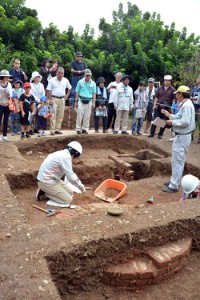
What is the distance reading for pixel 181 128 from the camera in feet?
21.2

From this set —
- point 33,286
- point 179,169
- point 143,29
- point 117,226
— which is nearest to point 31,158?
point 179,169

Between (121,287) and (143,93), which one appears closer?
(121,287)

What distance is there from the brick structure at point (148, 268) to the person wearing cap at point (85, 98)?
649 centimetres

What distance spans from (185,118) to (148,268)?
10.4ft

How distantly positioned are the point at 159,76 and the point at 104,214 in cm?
1608

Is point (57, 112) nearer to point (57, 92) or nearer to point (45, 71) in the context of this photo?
point (57, 92)

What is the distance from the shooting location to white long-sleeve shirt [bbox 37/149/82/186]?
5.83m

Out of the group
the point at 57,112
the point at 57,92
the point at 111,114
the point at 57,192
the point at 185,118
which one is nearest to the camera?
the point at 57,192

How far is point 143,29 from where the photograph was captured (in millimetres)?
20219

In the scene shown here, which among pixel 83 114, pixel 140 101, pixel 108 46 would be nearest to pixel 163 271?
pixel 83 114

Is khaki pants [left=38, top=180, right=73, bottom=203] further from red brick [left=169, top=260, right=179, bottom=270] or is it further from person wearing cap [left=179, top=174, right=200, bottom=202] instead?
red brick [left=169, top=260, right=179, bottom=270]

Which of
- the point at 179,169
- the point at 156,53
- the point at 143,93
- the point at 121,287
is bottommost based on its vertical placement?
the point at 121,287

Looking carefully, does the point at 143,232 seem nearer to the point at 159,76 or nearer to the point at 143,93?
the point at 143,93

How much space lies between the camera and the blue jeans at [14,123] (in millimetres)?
10295
